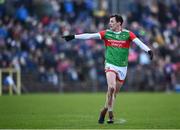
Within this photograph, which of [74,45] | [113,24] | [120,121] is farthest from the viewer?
[74,45]

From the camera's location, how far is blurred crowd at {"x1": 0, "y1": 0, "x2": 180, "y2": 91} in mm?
38062

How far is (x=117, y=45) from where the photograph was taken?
17156 millimetres

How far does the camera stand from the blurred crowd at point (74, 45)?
3806 cm

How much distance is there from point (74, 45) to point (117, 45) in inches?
881

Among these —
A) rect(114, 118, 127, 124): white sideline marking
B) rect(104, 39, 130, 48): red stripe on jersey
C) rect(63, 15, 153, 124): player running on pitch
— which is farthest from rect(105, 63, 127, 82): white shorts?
rect(114, 118, 127, 124): white sideline marking

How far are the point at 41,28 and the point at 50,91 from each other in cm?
343

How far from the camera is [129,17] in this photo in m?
43.4

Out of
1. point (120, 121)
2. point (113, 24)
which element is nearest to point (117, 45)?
point (113, 24)

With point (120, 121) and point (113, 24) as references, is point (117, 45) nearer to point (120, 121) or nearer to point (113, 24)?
point (113, 24)

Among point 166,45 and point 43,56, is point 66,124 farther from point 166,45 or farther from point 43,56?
point 166,45

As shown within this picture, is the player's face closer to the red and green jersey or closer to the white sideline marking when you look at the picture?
the red and green jersey

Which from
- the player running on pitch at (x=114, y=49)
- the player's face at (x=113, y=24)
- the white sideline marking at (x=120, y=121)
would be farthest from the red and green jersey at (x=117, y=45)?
the white sideline marking at (x=120, y=121)

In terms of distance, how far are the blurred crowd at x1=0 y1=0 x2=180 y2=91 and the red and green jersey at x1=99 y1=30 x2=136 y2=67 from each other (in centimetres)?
2013

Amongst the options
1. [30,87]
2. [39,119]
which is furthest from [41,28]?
[39,119]
